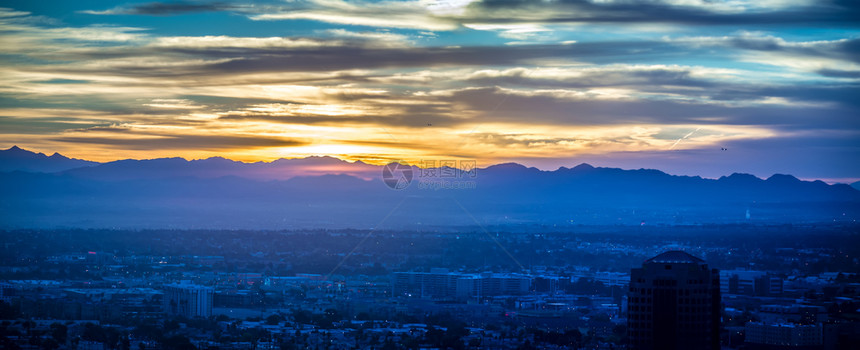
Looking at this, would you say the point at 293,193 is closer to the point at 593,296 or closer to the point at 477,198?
the point at 477,198

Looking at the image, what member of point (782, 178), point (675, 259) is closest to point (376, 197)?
point (782, 178)

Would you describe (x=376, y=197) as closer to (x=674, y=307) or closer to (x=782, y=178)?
(x=782, y=178)

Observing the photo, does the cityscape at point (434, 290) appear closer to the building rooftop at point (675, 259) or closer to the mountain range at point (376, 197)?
the building rooftop at point (675, 259)

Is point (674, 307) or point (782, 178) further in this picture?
point (782, 178)

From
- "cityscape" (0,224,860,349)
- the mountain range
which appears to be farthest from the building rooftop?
the mountain range

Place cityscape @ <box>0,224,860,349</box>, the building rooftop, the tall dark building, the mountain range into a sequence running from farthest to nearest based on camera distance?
the mountain range, cityscape @ <box>0,224,860,349</box>, the building rooftop, the tall dark building

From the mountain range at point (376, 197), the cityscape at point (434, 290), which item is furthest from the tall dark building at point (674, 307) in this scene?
the mountain range at point (376, 197)

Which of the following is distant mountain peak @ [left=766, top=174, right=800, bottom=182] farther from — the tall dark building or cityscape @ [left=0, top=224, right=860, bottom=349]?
the tall dark building
